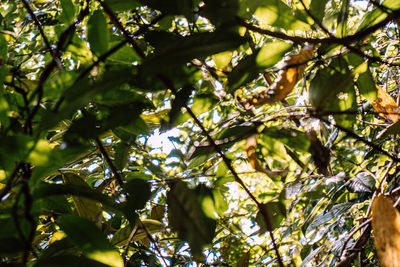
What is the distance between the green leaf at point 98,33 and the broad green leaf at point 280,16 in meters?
0.28

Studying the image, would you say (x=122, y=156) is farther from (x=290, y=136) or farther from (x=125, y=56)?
(x=290, y=136)

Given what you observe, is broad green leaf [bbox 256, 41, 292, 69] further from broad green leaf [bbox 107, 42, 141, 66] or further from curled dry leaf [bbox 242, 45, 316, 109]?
broad green leaf [bbox 107, 42, 141, 66]

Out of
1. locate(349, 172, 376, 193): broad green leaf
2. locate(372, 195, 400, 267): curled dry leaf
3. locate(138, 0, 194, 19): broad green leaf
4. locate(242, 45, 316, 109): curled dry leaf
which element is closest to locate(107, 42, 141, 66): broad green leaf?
locate(138, 0, 194, 19): broad green leaf

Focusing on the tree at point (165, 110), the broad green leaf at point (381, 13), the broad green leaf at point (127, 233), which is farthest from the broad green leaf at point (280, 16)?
the broad green leaf at point (127, 233)

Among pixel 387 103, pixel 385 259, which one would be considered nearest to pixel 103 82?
pixel 385 259

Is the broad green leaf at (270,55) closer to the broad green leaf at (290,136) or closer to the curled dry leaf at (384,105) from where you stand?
the broad green leaf at (290,136)

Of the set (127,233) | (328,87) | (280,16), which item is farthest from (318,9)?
(127,233)

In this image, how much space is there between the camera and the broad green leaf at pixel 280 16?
0.63 meters

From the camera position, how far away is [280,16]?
24.8 inches

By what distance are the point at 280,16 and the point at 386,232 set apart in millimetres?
409

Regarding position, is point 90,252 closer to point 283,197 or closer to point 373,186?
point 283,197

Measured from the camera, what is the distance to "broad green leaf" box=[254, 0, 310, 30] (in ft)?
2.06

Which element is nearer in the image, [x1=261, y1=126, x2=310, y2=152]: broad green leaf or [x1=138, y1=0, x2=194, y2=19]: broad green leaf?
[x1=138, y1=0, x2=194, y2=19]: broad green leaf

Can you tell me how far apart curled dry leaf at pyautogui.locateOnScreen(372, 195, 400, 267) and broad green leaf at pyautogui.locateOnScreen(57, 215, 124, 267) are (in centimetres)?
42
